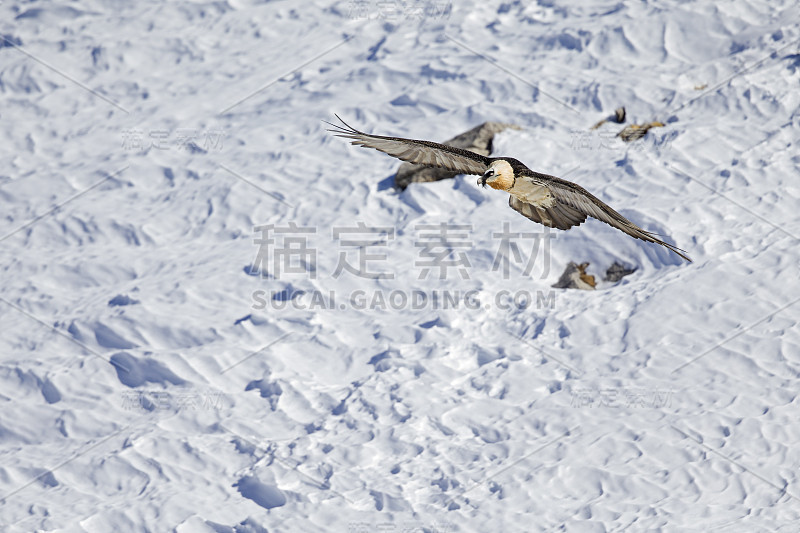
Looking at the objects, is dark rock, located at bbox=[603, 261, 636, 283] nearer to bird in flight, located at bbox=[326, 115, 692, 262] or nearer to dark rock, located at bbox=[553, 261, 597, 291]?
dark rock, located at bbox=[553, 261, 597, 291]

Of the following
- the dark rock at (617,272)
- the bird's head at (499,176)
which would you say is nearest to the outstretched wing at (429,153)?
the bird's head at (499,176)

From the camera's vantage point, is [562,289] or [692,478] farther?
[562,289]

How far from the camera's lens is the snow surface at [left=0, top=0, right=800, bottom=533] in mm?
10844

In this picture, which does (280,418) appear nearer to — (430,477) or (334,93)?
(430,477)

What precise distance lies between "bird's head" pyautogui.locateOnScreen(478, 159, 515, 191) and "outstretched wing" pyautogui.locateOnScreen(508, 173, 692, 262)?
5.0 inches

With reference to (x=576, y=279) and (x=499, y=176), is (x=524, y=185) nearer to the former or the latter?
(x=499, y=176)

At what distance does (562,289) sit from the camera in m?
12.9

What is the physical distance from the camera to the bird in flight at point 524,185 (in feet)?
26.0

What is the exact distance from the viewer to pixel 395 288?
43.2ft

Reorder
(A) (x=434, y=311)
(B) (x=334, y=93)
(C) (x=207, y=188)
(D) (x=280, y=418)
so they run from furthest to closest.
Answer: (B) (x=334, y=93), (C) (x=207, y=188), (A) (x=434, y=311), (D) (x=280, y=418)

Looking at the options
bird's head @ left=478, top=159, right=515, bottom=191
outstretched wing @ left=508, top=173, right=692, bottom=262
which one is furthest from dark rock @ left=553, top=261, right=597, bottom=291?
bird's head @ left=478, top=159, right=515, bottom=191

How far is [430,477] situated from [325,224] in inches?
173

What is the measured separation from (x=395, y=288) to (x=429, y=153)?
4796 mm

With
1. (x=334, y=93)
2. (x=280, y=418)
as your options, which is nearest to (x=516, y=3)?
(x=334, y=93)
